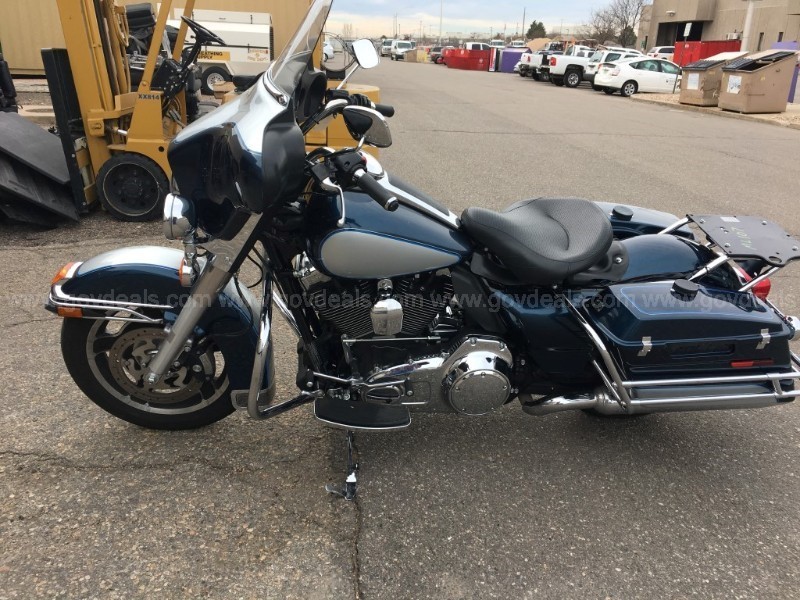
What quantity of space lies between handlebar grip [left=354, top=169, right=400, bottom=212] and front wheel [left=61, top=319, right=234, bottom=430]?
3.55 ft

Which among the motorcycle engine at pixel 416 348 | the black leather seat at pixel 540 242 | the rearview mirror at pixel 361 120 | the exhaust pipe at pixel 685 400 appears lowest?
the exhaust pipe at pixel 685 400

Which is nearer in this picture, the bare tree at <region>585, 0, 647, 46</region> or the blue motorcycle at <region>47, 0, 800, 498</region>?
the blue motorcycle at <region>47, 0, 800, 498</region>

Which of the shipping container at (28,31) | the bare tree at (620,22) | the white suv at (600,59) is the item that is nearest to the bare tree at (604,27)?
the bare tree at (620,22)

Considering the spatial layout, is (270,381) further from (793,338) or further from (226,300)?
(793,338)

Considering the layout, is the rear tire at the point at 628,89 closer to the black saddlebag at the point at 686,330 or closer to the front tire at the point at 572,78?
the front tire at the point at 572,78

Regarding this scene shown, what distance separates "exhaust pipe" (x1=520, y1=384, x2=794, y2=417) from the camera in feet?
8.34

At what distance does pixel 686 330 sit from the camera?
2.49m

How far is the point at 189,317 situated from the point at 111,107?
433 centimetres

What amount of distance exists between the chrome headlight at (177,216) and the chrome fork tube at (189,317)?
0.18 metres

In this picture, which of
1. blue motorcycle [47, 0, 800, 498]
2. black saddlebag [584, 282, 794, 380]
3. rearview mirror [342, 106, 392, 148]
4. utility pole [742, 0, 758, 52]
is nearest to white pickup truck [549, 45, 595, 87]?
utility pole [742, 0, 758, 52]

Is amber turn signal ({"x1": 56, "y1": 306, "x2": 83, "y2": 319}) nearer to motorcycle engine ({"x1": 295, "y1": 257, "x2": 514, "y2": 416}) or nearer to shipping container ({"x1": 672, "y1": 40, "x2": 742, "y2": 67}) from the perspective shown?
motorcycle engine ({"x1": 295, "y1": 257, "x2": 514, "y2": 416})

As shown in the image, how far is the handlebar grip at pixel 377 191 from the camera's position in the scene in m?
1.95

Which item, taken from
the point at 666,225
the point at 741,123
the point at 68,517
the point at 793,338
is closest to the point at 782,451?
the point at 793,338

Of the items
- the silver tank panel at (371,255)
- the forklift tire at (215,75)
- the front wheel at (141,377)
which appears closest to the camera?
the silver tank panel at (371,255)
